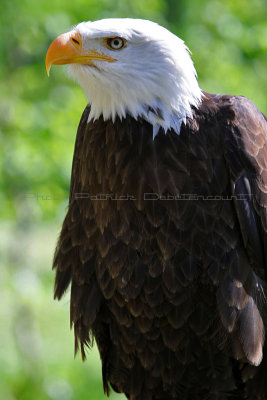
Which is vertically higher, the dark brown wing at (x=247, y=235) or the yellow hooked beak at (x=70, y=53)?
the yellow hooked beak at (x=70, y=53)

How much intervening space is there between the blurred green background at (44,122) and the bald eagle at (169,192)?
1.10 meters

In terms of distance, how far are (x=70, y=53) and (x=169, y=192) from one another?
30.3 inches

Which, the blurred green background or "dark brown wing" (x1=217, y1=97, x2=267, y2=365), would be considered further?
the blurred green background

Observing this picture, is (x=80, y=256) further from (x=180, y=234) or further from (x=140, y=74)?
(x=140, y=74)

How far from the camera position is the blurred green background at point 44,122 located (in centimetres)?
452

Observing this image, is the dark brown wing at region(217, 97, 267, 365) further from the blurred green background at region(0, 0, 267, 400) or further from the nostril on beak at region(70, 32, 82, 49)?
the blurred green background at region(0, 0, 267, 400)

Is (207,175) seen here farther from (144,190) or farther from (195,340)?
(195,340)

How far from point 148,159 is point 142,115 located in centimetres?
20

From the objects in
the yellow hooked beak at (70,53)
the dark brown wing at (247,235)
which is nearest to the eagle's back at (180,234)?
the dark brown wing at (247,235)

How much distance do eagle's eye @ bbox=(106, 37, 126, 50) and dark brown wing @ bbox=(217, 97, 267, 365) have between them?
Result: 0.59 meters

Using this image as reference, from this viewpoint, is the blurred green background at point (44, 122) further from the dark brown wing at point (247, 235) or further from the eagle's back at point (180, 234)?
the dark brown wing at point (247, 235)

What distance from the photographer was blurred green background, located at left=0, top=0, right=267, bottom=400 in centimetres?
452

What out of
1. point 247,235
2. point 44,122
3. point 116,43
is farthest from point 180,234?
point 44,122

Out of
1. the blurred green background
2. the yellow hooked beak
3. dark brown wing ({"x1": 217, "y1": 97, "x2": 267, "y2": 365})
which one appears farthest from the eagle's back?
the blurred green background
